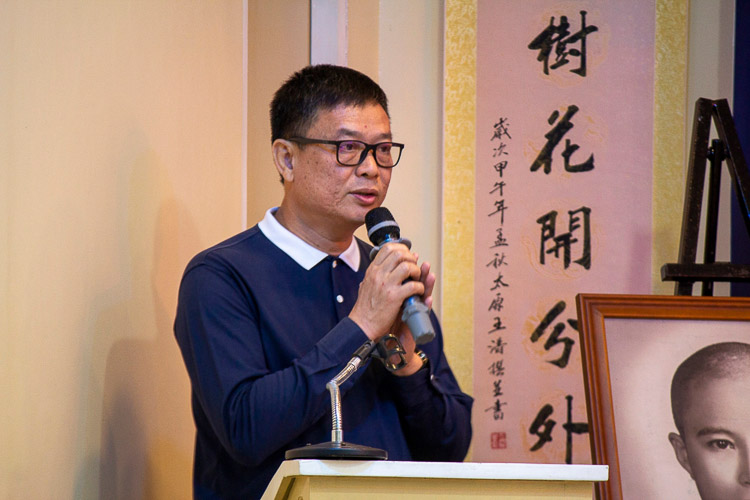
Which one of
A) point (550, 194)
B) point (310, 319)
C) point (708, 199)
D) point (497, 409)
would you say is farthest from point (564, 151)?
point (310, 319)

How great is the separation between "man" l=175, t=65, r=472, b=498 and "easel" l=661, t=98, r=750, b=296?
0.70 meters

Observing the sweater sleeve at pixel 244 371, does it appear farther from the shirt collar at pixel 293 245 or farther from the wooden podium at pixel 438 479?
the wooden podium at pixel 438 479

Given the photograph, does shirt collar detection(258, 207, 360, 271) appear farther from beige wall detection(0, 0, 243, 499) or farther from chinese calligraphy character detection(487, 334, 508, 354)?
chinese calligraphy character detection(487, 334, 508, 354)

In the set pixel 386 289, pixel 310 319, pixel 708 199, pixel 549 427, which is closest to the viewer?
pixel 386 289

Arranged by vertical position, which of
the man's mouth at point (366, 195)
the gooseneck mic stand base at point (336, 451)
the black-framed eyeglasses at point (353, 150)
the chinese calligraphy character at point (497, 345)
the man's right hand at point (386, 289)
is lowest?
the chinese calligraphy character at point (497, 345)

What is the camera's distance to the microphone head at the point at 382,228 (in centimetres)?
167

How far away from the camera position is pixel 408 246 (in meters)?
1.66

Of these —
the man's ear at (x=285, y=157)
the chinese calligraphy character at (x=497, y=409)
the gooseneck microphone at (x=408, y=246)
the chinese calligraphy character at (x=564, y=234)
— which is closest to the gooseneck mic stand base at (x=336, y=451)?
the gooseneck microphone at (x=408, y=246)

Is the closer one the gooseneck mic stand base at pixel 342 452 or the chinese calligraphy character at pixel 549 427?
the gooseneck mic stand base at pixel 342 452

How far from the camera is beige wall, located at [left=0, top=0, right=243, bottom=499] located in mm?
1460

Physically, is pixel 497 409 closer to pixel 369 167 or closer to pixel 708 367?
pixel 708 367

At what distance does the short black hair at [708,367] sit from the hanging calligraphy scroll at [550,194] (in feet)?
2.47

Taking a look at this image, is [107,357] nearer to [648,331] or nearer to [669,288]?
[648,331]

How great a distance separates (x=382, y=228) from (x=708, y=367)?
839 millimetres
